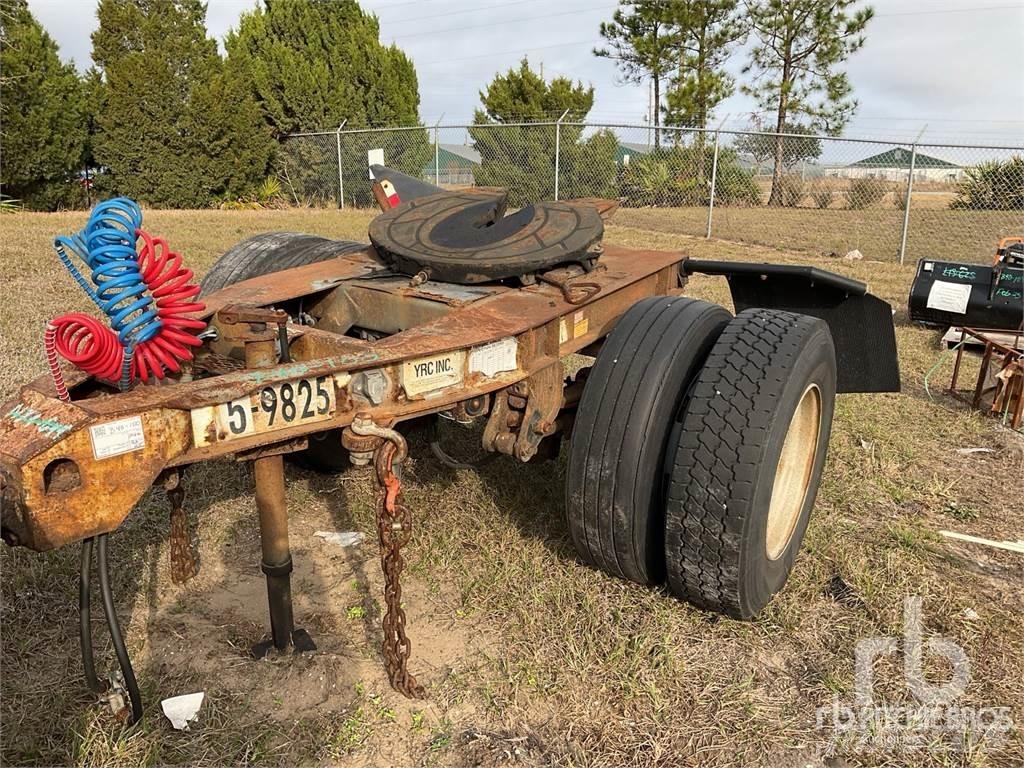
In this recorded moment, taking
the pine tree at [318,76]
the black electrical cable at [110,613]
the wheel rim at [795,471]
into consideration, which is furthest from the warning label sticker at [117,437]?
the pine tree at [318,76]

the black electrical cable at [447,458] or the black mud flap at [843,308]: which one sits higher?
the black mud flap at [843,308]

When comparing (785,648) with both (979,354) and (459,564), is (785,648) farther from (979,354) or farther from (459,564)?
(979,354)

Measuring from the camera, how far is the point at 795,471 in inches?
126

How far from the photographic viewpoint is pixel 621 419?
105 inches

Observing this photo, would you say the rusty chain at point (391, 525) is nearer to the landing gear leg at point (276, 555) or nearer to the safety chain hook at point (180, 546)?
the landing gear leg at point (276, 555)

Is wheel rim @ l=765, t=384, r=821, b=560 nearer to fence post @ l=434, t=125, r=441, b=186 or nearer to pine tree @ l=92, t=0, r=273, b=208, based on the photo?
fence post @ l=434, t=125, r=441, b=186

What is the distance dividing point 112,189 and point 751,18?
16475mm

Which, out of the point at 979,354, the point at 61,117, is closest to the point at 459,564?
the point at 979,354

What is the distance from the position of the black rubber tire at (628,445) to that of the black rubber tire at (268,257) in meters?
1.83

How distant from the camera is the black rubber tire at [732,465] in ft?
8.18

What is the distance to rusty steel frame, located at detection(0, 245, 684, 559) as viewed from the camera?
1722 mm
